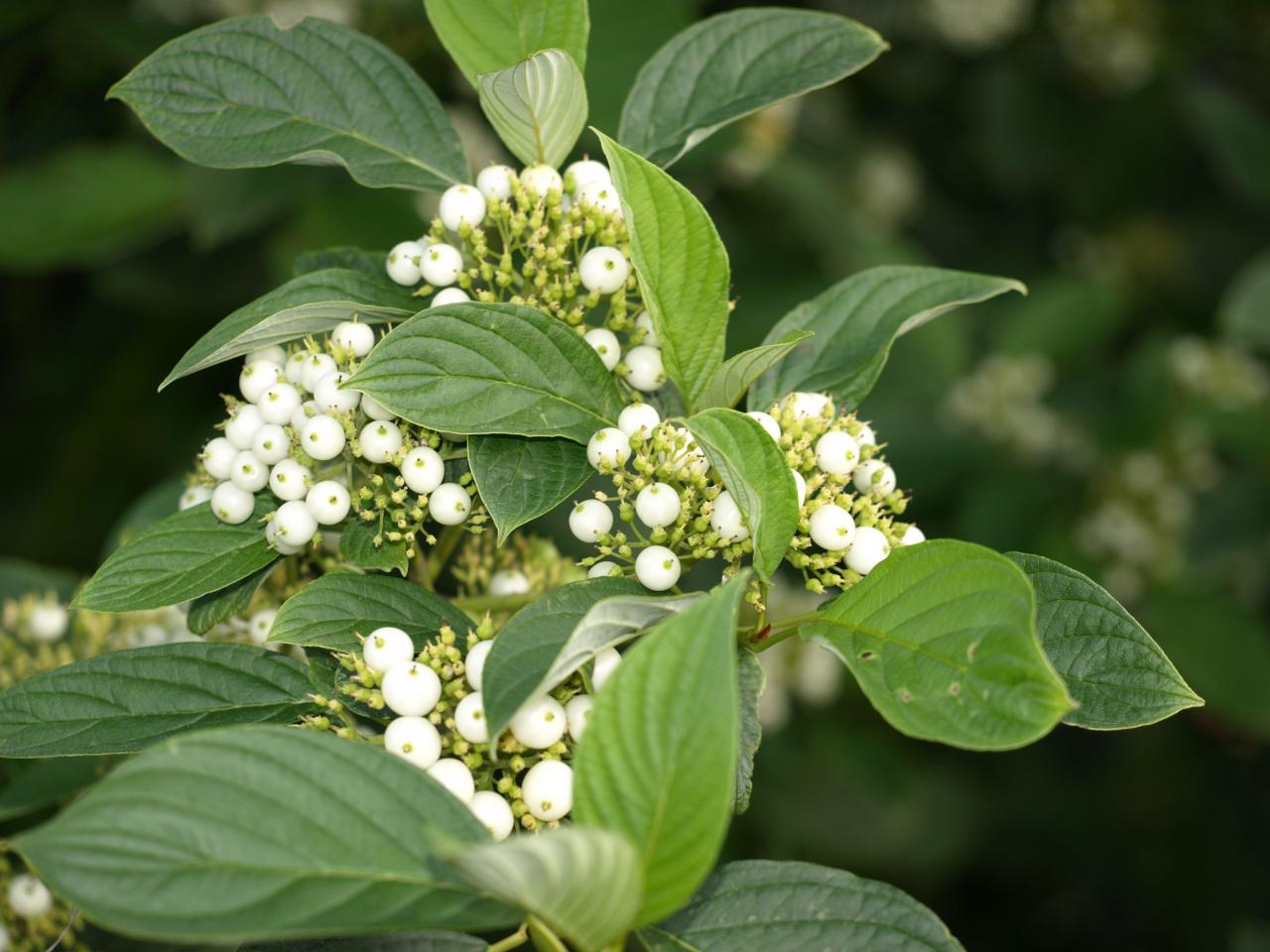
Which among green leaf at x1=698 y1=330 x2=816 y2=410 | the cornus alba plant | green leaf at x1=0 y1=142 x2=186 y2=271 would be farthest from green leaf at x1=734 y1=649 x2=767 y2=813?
green leaf at x1=0 y1=142 x2=186 y2=271

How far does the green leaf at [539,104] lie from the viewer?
1381 mm

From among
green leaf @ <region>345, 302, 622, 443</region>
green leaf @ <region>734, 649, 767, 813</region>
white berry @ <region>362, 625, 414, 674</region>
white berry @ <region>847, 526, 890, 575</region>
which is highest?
green leaf @ <region>345, 302, 622, 443</region>

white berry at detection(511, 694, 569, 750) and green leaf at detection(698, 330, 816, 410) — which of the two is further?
green leaf at detection(698, 330, 816, 410)

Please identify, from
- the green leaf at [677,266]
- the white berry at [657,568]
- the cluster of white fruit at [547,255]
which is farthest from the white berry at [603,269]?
the white berry at [657,568]

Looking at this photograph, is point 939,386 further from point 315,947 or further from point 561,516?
point 315,947

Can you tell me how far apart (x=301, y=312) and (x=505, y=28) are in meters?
0.49

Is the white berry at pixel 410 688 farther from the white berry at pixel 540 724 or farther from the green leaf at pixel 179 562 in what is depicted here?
the green leaf at pixel 179 562

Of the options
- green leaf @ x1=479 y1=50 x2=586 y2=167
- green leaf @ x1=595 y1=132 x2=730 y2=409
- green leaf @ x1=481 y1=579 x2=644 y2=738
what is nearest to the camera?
green leaf @ x1=481 y1=579 x2=644 y2=738

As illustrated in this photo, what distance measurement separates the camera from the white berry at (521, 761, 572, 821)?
1.17 metres

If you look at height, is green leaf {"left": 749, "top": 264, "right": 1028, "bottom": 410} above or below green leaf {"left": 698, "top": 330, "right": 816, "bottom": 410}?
below

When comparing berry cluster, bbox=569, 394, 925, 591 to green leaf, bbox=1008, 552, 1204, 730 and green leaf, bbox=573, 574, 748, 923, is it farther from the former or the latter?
green leaf, bbox=573, 574, 748, 923

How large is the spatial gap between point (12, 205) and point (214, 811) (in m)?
3.27

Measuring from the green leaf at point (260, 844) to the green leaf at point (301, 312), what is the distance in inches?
18.7

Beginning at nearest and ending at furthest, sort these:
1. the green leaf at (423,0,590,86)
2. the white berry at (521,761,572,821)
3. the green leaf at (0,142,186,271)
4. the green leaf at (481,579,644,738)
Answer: the green leaf at (481,579,644,738), the white berry at (521,761,572,821), the green leaf at (423,0,590,86), the green leaf at (0,142,186,271)
